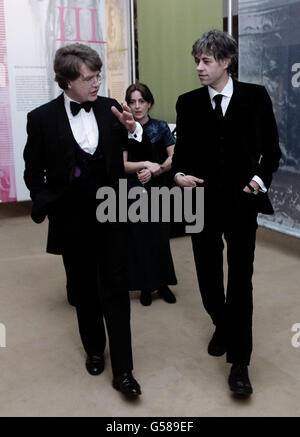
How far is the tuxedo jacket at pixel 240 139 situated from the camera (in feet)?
7.29

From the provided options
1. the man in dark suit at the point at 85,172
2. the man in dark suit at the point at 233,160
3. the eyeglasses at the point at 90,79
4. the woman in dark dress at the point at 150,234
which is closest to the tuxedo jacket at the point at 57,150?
the man in dark suit at the point at 85,172

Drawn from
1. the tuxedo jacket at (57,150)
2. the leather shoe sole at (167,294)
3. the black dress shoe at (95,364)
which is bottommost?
the leather shoe sole at (167,294)

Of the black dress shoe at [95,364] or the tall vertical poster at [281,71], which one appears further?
the tall vertical poster at [281,71]

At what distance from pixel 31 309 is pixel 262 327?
1469 mm

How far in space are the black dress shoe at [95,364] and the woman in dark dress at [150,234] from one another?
848mm

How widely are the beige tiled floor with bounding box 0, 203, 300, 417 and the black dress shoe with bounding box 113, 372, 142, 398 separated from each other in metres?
0.05

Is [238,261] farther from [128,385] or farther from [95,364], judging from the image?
[95,364]

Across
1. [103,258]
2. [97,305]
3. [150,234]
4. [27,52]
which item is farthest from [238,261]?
[27,52]

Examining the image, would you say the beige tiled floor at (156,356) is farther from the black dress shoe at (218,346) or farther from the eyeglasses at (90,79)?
the eyeglasses at (90,79)

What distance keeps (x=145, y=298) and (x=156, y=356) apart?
2.39 ft

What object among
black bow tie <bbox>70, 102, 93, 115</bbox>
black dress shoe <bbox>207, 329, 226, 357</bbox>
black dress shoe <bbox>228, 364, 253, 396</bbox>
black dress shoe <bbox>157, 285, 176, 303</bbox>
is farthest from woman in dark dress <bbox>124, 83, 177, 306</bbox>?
black dress shoe <bbox>228, 364, 253, 396</bbox>

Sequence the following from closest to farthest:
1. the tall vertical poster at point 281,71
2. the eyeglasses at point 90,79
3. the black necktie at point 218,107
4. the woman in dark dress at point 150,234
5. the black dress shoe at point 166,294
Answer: the eyeglasses at point 90,79, the black necktie at point 218,107, the woman in dark dress at point 150,234, the black dress shoe at point 166,294, the tall vertical poster at point 281,71

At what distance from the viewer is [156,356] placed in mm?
2668

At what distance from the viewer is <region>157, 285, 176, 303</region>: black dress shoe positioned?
3.39m
